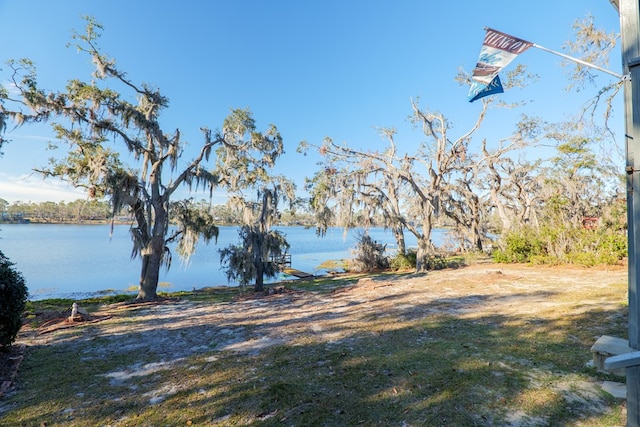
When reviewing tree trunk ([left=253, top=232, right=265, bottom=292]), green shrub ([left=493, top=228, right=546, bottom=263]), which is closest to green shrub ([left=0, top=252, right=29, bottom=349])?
tree trunk ([left=253, top=232, right=265, bottom=292])

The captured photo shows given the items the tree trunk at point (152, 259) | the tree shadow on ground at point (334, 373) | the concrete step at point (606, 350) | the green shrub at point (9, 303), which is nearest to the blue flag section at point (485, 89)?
the concrete step at point (606, 350)

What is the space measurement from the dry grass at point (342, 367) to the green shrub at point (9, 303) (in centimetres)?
63

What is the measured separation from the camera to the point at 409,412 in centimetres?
282

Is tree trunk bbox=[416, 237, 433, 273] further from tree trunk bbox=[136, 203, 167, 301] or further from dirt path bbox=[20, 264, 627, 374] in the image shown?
tree trunk bbox=[136, 203, 167, 301]

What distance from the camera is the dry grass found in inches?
114

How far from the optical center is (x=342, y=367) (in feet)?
12.9

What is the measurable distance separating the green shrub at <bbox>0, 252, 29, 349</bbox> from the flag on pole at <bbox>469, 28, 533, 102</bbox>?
8171 millimetres

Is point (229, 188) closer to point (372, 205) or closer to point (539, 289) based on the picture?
point (372, 205)

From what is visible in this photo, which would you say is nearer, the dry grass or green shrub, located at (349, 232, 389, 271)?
the dry grass

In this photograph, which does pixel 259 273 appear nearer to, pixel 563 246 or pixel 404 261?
pixel 404 261

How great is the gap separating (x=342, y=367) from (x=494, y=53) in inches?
185

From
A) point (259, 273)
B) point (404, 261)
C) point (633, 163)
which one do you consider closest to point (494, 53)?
point (633, 163)

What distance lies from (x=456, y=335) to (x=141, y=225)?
1134cm

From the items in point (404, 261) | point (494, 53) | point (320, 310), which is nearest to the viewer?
point (494, 53)
